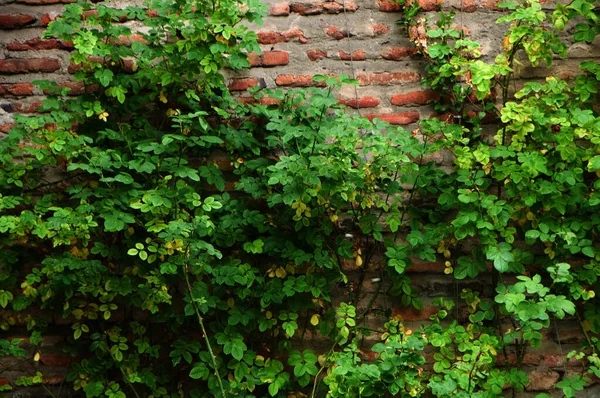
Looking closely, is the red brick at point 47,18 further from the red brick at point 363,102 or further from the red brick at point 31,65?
the red brick at point 363,102

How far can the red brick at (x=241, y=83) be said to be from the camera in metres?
3.31

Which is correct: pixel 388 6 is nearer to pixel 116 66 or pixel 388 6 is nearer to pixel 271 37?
pixel 271 37

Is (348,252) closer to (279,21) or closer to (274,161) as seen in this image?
(274,161)

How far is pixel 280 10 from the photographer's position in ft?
10.8

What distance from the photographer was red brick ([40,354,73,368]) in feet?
10.6

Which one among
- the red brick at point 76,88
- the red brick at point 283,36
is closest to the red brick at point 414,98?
the red brick at point 283,36

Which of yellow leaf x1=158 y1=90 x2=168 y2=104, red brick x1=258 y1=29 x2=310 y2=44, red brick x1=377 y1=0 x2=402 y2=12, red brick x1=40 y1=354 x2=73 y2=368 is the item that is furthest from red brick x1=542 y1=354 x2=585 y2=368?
red brick x1=40 y1=354 x2=73 y2=368

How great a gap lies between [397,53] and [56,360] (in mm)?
2202

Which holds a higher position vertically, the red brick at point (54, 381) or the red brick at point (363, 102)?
the red brick at point (363, 102)

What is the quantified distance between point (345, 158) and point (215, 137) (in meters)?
0.58

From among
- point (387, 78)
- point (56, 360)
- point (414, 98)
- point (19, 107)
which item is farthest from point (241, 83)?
point (56, 360)

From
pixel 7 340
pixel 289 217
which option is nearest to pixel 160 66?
pixel 289 217

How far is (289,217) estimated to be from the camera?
311 centimetres

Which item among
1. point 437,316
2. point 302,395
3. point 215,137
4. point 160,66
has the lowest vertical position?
point 302,395
